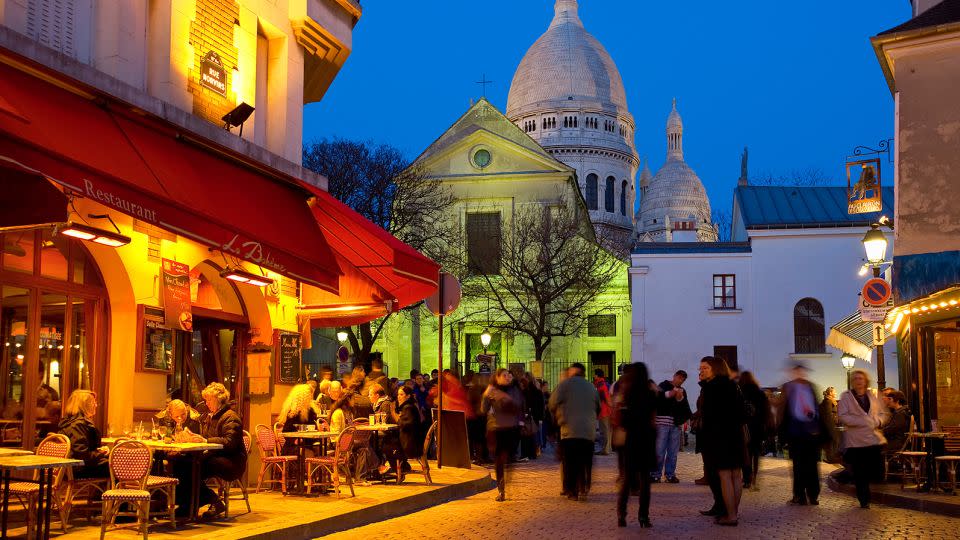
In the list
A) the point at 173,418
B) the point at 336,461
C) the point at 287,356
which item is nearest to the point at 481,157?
the point at 287,356

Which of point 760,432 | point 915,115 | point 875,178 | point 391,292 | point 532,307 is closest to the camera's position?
point 760,432

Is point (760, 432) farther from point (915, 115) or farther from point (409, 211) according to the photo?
point (409, 211)

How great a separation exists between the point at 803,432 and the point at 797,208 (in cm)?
3413

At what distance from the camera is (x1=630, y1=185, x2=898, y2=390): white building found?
43906 mm

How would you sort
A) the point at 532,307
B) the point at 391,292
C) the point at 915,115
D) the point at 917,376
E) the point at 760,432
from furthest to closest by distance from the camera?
the point at 532,307 → the point at 915,115 → the point at 917,376 → the point at 391,292 → the point at 760,432

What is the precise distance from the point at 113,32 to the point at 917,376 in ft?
45.8

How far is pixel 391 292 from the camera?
683 inches

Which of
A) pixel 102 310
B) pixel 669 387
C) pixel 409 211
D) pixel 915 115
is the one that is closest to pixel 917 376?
pixel 669 387

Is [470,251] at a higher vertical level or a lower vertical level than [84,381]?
higher

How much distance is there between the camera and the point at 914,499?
14.6m

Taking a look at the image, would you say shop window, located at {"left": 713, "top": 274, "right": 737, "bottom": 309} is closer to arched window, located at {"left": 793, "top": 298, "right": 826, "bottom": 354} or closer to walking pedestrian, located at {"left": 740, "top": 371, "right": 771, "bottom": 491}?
arched window, located at {"left": 793, "top": 298, "right": 826, "bottom": 354}

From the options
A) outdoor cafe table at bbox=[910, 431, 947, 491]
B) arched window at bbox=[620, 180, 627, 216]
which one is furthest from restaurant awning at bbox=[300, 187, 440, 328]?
arched window at bbox=[620, 180, 627, 216]

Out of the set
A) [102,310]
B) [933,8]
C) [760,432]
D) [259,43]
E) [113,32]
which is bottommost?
[760,432]

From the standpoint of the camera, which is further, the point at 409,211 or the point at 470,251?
the point at 470,251
